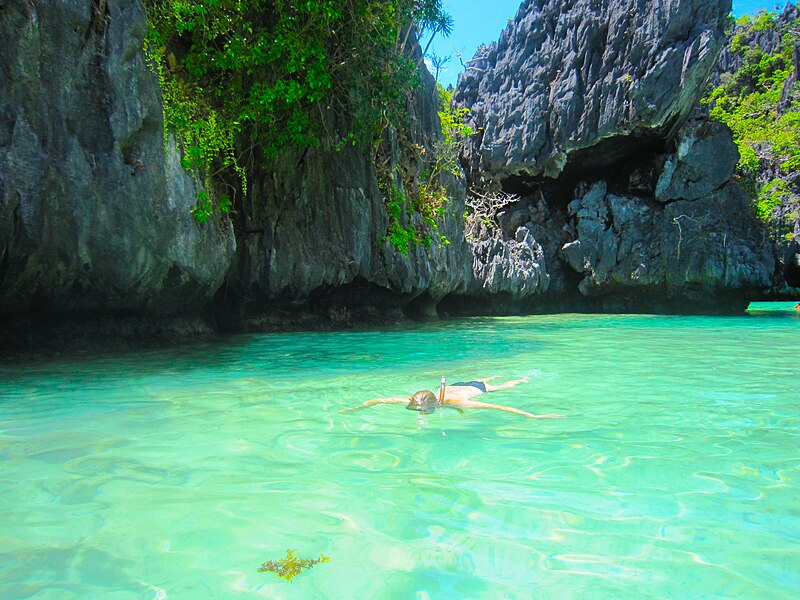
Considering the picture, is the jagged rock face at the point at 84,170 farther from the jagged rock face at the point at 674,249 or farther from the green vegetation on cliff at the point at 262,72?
the jagged rock face at the point at 674,249

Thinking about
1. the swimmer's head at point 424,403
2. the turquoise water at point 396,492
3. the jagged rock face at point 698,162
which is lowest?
the turquoise water at point 396,492

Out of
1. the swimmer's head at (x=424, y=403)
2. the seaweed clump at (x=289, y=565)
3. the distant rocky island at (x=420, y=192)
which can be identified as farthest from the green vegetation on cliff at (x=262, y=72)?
the seaweed clump at (x=289, y=565)

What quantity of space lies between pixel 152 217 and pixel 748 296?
21.7 m

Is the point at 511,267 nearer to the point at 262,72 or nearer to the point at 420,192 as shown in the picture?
the point at 420,192

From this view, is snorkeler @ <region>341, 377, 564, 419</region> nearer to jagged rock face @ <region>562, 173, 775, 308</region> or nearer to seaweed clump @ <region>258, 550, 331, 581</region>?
seaweed clump @ <region>258, 550, 331, 581</region>

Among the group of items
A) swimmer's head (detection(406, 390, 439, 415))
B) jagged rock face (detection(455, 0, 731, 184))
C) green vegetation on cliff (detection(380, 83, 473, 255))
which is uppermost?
jagged rock face (detection(455, 0, 731, 184))

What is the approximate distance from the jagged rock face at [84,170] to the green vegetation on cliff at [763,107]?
22545mm

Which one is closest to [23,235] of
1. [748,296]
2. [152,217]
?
[152,217]

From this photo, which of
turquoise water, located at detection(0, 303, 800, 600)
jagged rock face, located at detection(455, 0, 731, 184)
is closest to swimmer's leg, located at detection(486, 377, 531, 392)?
turquoise water, located at detection(0, 303, 800, 600)

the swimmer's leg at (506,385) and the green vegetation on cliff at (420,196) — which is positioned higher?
the green vegetation on cliff at (420,196)

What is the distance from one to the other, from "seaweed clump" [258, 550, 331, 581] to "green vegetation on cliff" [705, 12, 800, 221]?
80.6 ft

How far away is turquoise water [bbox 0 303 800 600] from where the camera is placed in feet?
5.51

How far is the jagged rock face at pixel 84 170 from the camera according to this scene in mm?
5793

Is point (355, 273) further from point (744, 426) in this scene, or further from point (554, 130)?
point (554, 130)
